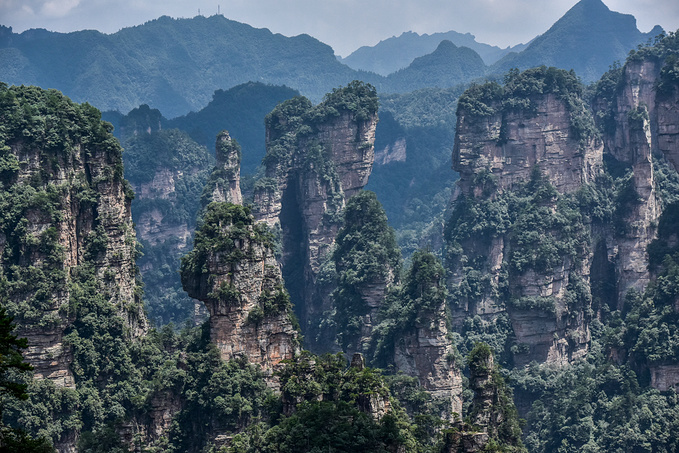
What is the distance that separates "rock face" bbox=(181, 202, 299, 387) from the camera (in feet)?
171

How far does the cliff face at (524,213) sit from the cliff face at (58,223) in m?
30.6

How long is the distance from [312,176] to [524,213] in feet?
54.5

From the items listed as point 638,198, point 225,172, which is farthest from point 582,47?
point 638,198

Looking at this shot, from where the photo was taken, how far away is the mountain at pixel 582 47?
628ft

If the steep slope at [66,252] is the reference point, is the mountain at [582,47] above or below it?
above

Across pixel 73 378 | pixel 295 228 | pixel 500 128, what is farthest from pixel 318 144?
pixel 73 378

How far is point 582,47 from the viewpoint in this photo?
195 metres

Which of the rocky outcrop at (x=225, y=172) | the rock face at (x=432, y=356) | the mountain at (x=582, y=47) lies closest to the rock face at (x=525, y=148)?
the rocky outcrop at (x=225, y=172)

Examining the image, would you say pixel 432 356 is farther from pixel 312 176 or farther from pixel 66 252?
pixel 312 176

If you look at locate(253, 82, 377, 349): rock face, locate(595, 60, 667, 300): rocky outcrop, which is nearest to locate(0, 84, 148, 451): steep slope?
locate(253, 82, 377, 349): rock face

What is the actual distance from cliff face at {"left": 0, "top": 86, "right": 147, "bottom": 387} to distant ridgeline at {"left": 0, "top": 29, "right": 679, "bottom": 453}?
0.10m

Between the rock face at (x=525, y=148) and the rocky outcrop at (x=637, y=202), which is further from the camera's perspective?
the rock face at (x=525, y=148)

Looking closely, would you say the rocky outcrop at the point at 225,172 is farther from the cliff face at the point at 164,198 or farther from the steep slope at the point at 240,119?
the steep slope at the point at 240,119

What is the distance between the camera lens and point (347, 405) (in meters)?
44.5
